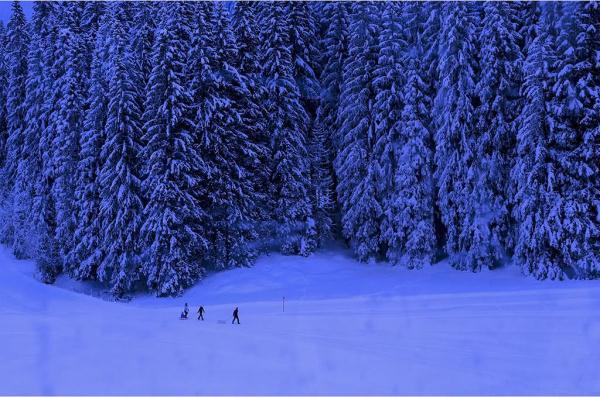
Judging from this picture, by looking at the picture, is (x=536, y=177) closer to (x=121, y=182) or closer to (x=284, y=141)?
(x=284, y=141)

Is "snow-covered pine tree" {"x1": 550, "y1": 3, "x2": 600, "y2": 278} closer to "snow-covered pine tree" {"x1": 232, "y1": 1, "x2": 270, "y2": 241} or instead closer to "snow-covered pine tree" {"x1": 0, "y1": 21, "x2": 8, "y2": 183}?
"snow-covered pine tree" {"x1": 232, "y1": 1, "x2": 270, "y2": 241}

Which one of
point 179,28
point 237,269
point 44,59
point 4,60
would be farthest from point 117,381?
point 4,60

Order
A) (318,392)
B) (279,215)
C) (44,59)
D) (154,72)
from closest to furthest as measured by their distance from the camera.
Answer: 1. (318,392)
2. (154,72)
3. (279,215)
4. (44,59)

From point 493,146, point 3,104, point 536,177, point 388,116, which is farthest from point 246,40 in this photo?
point 3,104

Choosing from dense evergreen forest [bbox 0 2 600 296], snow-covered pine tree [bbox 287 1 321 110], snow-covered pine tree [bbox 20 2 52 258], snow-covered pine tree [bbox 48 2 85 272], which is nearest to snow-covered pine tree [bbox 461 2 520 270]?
dense evergreen forest [bbox 0 2 600 296]

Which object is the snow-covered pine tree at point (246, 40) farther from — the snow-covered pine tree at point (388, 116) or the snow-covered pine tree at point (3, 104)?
the snow-covered pine tree at point (3, 104)

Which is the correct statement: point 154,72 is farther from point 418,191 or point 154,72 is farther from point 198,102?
point 418,191
